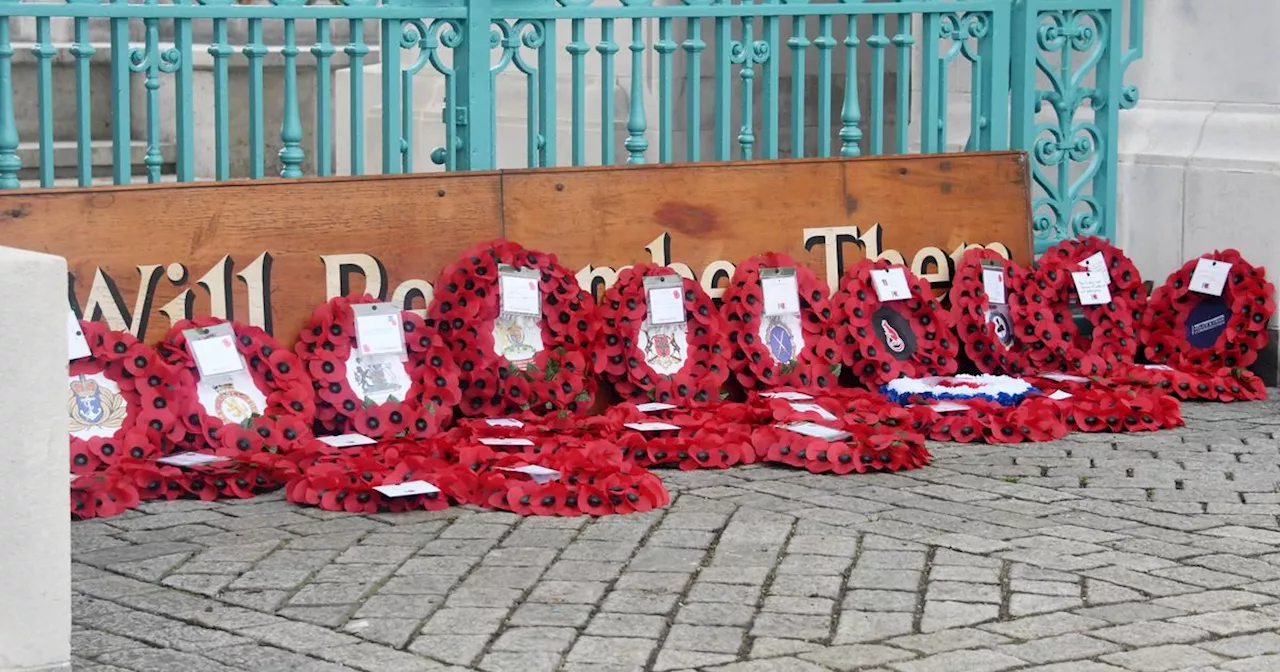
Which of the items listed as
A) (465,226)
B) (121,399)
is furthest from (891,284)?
(121,399)

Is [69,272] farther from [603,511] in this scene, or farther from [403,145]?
[603,511]

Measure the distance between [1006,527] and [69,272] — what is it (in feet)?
10.2

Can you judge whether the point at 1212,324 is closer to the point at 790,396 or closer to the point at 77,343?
the point at 790,396

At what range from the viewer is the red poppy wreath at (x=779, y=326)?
23.9 ft

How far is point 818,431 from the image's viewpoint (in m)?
6.60

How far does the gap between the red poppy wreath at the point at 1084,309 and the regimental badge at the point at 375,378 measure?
8.85 feet

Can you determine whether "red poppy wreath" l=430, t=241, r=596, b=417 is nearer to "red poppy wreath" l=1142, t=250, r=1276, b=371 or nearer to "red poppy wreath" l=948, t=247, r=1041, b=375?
"red poppy wreath" l=948, t=247, r=1041, b=375

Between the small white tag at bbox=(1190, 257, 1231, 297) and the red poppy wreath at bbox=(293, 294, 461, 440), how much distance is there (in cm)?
329

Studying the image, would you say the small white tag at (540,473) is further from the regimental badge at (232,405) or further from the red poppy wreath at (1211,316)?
the red poppy wreath at (1211,316)

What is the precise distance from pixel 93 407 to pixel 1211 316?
4.63m

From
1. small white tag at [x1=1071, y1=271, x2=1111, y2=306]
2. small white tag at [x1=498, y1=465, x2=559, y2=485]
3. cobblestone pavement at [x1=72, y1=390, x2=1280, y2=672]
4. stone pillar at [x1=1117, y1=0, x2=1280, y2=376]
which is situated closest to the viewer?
cobblestone pavement at [x1=72, y1=390, x2=1280, y2=672]

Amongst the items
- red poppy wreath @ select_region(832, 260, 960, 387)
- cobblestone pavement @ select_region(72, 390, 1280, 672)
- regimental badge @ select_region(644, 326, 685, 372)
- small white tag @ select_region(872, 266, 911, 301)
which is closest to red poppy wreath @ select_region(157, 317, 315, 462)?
cobblestone pavement @ select_region(72, 390, 1280, 672)

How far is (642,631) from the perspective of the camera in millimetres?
4598

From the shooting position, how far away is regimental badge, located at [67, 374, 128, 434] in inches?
239
